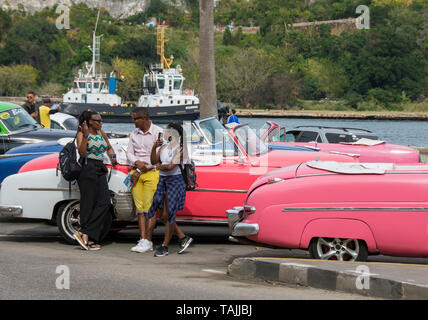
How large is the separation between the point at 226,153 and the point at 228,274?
2641 mm

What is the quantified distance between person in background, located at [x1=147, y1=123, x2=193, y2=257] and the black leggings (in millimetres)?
627

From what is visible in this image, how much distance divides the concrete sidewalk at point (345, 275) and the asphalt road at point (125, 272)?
0.11 metres

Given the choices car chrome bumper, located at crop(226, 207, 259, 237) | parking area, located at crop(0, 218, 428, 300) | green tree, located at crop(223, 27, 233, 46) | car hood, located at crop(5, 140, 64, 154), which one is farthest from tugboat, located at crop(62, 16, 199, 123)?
green tree, located at crop(223, 27, 233, 46)

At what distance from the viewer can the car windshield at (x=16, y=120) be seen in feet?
43.9

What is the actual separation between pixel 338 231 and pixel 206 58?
1008cm

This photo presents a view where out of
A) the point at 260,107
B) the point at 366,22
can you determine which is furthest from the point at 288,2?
the point at 366,22

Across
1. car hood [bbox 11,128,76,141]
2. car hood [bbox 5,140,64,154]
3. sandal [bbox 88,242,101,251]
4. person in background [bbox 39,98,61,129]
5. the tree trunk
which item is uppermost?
the tree trunk

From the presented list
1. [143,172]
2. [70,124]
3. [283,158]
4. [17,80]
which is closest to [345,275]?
[143,172]

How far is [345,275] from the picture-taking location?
6.53 meters

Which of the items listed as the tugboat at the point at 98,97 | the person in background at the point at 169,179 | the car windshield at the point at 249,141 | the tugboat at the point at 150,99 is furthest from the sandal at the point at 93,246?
the tugboat at the point at 98,97

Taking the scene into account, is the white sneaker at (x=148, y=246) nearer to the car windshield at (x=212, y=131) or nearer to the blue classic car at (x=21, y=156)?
the car windshield at (x=212, y=131)

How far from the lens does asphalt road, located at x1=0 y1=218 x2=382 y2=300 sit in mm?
6395

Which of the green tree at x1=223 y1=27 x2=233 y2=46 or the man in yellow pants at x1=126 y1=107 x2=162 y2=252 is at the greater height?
the green tree at x1=223 y1=27 x2=233 y2=46

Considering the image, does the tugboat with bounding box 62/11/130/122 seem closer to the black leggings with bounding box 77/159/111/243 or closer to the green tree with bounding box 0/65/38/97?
the green tree with bounding box 0/65/38/97
